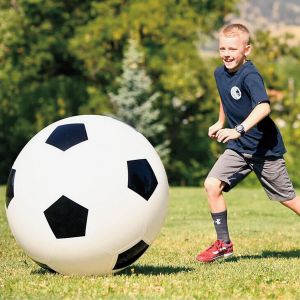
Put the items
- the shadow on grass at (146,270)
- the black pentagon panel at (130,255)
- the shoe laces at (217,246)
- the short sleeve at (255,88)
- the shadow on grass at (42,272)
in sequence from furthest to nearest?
the shoe laces at (217,246) → the short sleeve at (255,88) → the shadow on grass at (146,270) → the shadow on grass at (42,272) → the black pentagon panel at (130,255)

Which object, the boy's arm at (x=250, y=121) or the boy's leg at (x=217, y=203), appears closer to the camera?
the boy's arm at (x=250, y=121)

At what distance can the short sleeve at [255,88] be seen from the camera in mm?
6980

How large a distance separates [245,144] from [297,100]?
3063 centimetres

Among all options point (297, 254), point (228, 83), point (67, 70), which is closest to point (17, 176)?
point (228, 83)

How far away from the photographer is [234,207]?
614 inches

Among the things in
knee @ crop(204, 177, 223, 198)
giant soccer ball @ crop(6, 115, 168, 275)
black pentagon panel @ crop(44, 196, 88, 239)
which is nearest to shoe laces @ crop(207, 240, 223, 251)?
knee @ crop(204, 177, 223, 198)

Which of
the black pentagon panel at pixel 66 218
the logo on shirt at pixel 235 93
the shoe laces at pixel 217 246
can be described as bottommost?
the shoe laces at pixel 217 246

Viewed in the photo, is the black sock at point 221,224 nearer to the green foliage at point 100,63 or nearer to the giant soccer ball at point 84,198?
the giant soccer ball at point 84,198

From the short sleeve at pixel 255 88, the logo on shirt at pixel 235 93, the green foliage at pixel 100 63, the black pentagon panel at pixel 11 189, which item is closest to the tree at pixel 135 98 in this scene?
the green foliage at pixel 100 63

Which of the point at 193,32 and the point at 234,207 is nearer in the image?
the point at 234,207

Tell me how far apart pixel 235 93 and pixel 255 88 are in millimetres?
291

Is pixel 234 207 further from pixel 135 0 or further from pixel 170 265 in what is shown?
pixel 135 0

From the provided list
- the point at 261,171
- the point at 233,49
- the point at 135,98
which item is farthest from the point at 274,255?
the point at 135,98

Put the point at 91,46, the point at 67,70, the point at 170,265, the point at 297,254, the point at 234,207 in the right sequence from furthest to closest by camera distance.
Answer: the point at 67,70 → the point at 91,46 → the point at 234,207 → the point at 297,254 → the point at 170,265
